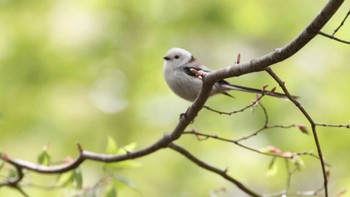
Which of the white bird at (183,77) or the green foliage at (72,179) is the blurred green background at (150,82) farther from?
the green foliage at (72,179)

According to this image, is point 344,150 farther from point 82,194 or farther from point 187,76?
point 82,194

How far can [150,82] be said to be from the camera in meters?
5.25

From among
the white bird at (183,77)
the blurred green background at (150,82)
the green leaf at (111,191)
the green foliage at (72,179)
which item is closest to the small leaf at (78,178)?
the green foliage at (72,179)

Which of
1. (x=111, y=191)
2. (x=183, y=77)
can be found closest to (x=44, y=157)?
(x=111, y=191)

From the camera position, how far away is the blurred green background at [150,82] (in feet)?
15.6

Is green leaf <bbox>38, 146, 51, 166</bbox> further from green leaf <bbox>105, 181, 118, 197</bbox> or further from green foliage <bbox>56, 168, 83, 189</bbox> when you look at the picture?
green leaf <bbox>105, 181, 118, 197</bbox>

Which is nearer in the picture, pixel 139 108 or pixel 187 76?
pixel 187 76

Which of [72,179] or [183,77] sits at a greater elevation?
[183,77]

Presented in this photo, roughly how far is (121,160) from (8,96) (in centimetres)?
299

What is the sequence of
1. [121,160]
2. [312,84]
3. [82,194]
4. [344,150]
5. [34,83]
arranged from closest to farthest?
[121,160]
[82,194]
[344,150]
[312,84]
[34,83]

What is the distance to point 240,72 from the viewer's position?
1.53 meters

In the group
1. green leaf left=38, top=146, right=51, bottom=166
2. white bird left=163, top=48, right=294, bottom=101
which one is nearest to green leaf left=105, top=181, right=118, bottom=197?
green leaf left=38, top=146, right=51, bottom=166

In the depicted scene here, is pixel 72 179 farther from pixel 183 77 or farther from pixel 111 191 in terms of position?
pixel 183 77

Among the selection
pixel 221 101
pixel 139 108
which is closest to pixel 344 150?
pixel 221 101
